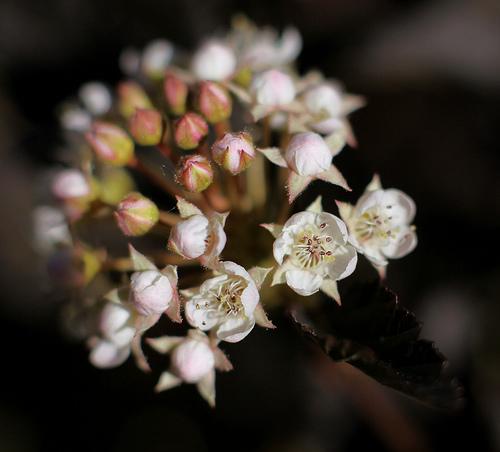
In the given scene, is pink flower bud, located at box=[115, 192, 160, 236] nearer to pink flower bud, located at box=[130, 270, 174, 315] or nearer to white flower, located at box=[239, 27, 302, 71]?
pink flower bud, located at box=[130, 270, 174, 315]

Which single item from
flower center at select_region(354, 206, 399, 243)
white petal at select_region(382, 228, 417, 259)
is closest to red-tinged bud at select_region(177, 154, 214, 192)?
flower center at select_region(354, 206, 399, 243)

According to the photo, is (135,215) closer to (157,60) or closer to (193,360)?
(193,360)

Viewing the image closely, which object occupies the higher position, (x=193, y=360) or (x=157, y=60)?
(x=157, y=60)

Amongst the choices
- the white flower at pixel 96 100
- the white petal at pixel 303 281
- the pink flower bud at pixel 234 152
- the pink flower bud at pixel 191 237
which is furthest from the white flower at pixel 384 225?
the white flower at pixel 96 100

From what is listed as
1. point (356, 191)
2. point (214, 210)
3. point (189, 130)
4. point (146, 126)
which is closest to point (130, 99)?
point (146, 126)

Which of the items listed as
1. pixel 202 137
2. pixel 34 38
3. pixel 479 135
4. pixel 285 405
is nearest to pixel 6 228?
pixel 34 38

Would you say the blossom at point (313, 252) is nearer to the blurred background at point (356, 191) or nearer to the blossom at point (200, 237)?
the blossom at point (200, 237)
